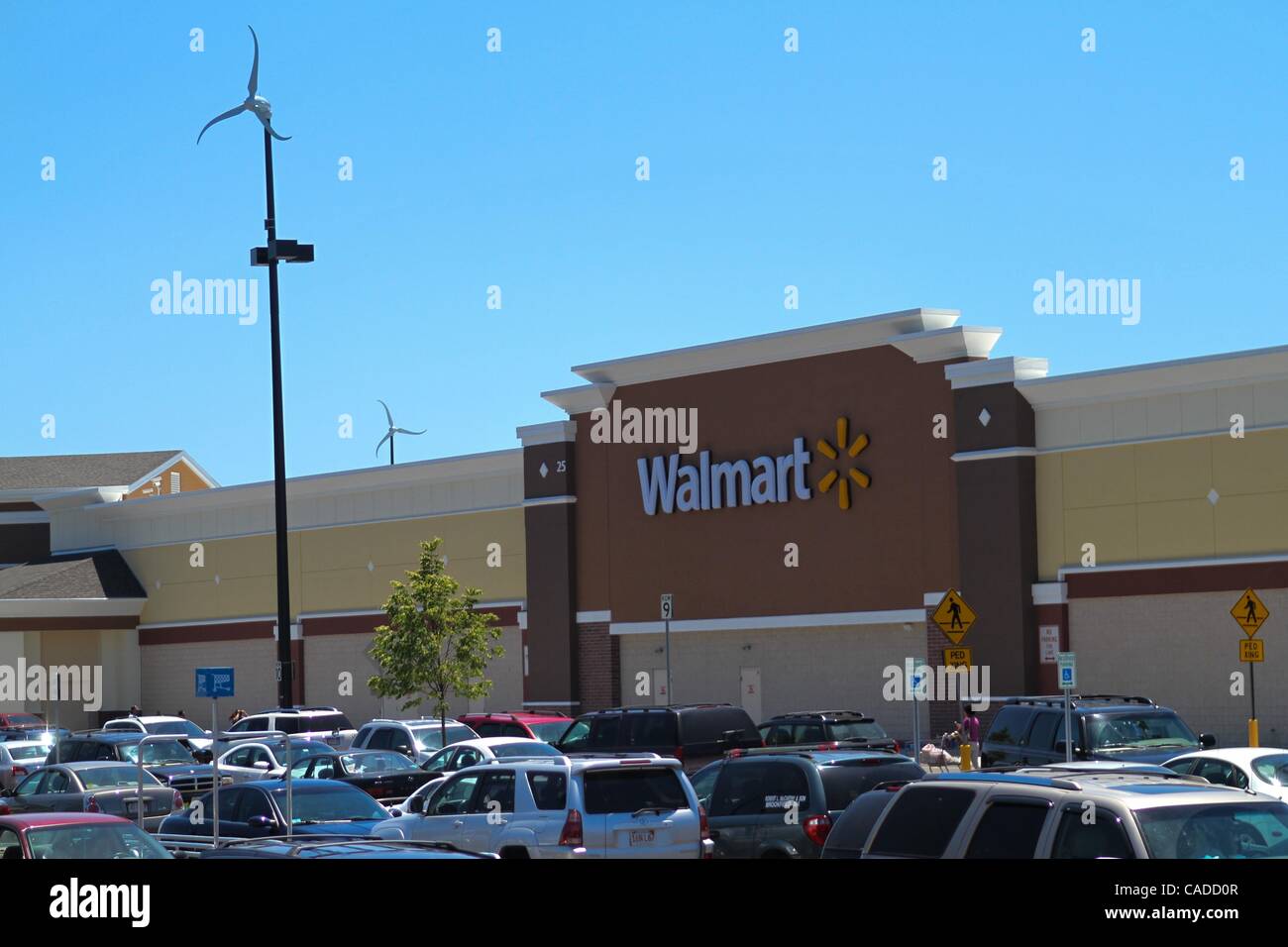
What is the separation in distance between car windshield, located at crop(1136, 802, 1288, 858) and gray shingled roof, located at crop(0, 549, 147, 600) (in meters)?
52.7

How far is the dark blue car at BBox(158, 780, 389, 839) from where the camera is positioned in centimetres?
1817

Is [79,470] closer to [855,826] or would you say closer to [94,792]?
[94,792]

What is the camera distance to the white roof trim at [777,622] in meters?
38.0

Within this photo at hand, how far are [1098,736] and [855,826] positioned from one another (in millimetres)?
10100

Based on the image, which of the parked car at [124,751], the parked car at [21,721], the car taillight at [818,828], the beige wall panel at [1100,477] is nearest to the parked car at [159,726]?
the parked car at [124,751]

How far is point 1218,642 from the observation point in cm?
3312

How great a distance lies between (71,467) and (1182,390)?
55.6 metres

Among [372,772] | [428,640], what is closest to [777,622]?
[428,640]

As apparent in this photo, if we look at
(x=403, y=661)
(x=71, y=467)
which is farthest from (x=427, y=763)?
(x=71, y=467)

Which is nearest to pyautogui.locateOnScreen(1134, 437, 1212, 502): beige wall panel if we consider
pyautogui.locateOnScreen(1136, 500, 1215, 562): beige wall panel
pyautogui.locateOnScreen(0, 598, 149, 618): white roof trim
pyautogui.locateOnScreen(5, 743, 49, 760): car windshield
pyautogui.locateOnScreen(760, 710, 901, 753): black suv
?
pyautogui.locateOnScreen(1136, 500, 1215, 562): beige wall panel

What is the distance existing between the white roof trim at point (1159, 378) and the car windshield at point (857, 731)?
412 inches

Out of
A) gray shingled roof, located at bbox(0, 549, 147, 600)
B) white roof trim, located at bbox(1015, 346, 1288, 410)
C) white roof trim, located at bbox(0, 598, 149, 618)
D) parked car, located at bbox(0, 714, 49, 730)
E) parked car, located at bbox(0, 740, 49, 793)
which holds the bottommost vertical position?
parked car, located at bbox(0, 714, 49, 730)

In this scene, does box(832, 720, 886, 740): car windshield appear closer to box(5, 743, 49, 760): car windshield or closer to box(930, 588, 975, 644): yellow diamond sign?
box(930, 588, 975, 644): yellow diamond sign
